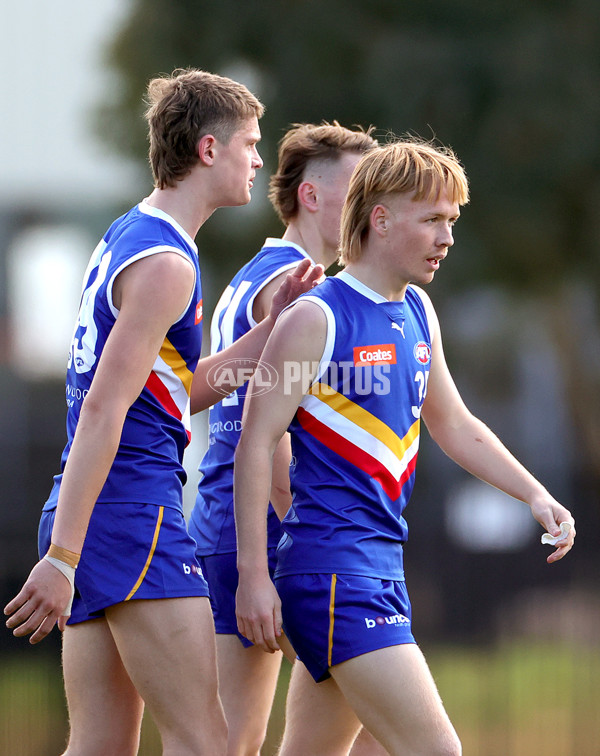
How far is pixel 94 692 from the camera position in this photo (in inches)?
121

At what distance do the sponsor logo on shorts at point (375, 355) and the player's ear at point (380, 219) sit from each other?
1.13 ft

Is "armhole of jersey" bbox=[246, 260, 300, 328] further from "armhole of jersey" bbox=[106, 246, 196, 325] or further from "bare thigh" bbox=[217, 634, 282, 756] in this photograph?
"bare thigh" bbox=[217, 634, 282, 756]

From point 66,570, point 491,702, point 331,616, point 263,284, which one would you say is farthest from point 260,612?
point 491,702

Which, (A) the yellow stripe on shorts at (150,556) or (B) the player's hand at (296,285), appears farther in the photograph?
(B) the player's hand at (296,285)

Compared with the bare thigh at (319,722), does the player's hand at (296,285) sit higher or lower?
higher

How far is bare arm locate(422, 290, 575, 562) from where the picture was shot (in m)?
3.54

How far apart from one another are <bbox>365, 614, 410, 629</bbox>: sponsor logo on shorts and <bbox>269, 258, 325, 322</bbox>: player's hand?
3.27ft

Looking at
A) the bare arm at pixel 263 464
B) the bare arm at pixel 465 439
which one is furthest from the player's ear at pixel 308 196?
the bare arm at pixel 263 464

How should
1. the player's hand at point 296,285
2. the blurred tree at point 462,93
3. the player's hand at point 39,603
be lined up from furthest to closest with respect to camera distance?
the blurred tree at point 462,93 < the player's hand at point 296,285 < the player's hand at point 39,603

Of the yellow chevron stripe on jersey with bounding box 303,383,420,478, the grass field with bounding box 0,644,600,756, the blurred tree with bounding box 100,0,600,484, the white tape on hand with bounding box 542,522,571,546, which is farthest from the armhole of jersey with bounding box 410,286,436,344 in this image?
the blurred tree with bounding box 100,0,600,484

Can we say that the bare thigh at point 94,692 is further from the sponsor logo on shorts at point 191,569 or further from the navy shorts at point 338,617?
the navy shorts at point 338,617

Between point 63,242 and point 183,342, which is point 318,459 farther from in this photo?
point 63,242

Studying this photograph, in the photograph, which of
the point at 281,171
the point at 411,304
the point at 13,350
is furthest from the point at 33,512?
the point at 411,304

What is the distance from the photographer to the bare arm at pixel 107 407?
9.18 feet
